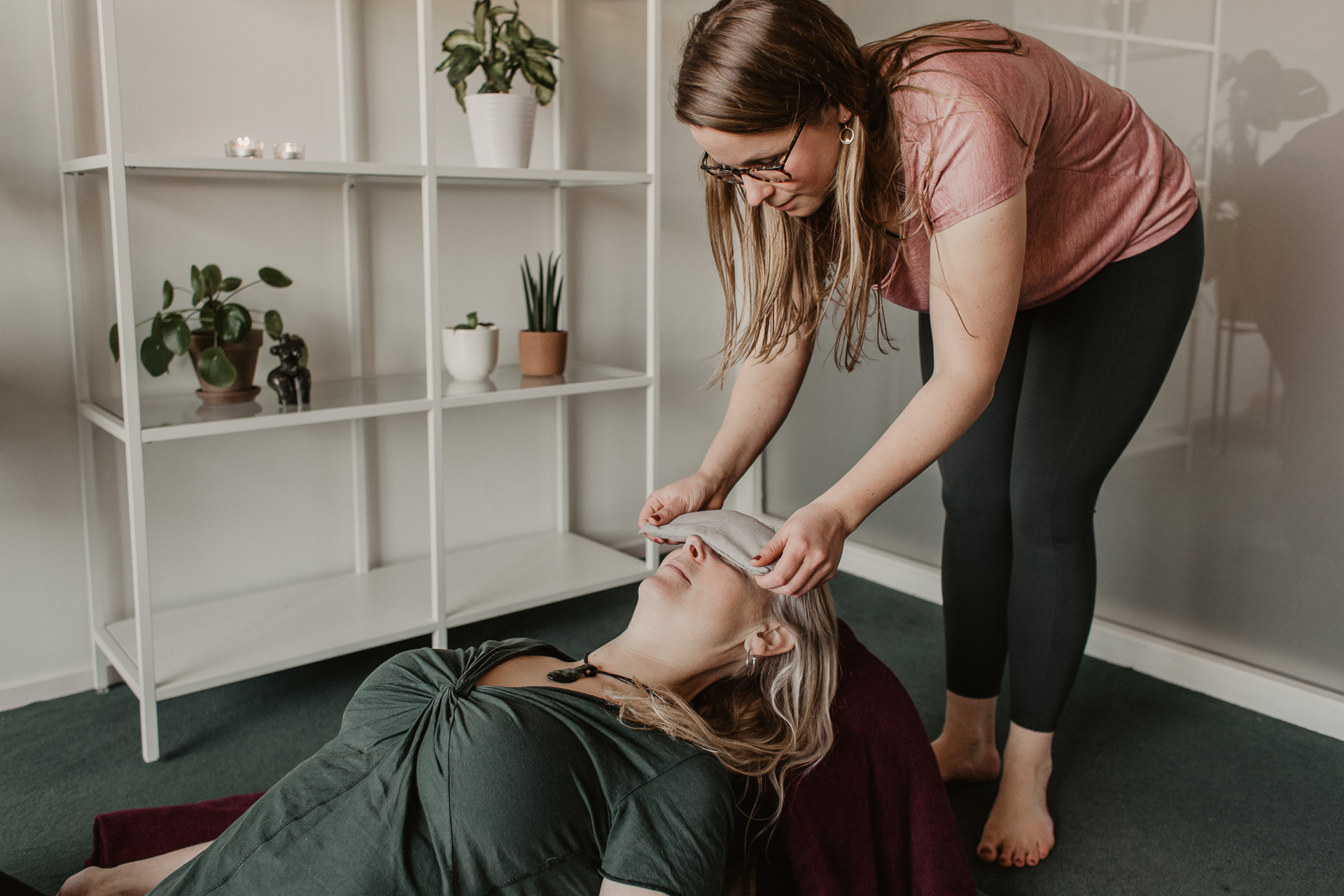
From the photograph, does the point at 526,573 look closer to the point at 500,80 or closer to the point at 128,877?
the point at 500,80

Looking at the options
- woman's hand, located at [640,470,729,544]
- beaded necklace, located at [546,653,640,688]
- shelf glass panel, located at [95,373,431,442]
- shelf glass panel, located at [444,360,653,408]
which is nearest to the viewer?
beaded necklace, located at [546,653,640,688]

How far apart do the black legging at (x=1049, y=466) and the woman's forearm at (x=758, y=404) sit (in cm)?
28

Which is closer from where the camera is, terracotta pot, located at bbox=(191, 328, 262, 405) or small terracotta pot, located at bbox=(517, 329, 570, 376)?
terracotta pot, located at bbox=(191, 328, 262, 405)

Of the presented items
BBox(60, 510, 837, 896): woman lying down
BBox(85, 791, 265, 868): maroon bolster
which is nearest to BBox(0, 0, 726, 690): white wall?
BBox(85, 791, 265, 868): maroon bolster

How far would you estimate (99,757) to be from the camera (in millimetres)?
1817

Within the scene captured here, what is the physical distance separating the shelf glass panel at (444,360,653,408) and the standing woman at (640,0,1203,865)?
85cm

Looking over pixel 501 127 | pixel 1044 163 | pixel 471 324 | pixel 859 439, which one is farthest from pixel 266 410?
pixel 859 439

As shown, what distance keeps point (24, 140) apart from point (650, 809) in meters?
1.77

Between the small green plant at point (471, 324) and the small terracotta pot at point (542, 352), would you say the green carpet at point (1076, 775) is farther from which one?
the small green plant at point (471, 324)

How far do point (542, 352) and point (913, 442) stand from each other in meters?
1.41

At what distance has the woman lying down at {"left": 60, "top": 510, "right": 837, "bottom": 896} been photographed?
0.98 metres

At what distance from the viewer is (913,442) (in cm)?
112

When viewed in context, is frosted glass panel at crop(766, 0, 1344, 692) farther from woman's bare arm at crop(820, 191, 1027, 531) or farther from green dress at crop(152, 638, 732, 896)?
green dress at crop(152, 638, 732, 896)

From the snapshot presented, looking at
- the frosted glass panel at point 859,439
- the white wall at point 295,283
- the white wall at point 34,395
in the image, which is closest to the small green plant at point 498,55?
the white wall at point 295,283
